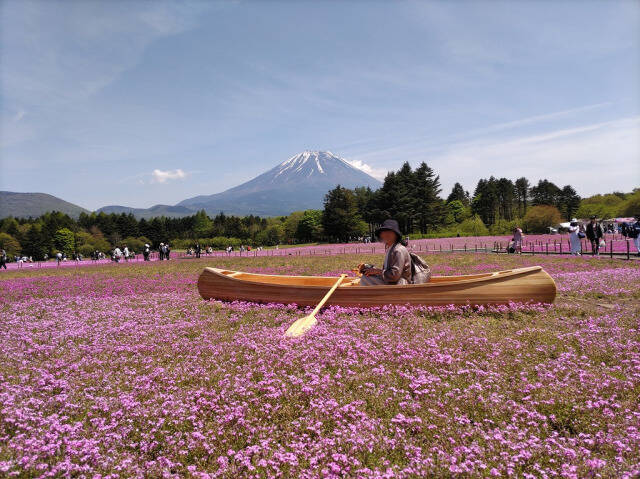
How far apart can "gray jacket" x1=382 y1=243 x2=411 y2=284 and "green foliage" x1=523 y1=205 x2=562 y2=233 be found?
73412mm

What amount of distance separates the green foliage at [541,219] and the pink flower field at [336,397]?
234 ft

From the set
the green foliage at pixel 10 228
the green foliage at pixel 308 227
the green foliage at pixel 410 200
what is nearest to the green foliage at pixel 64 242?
the green foliage at pixel 10 228

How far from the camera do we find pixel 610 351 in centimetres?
541

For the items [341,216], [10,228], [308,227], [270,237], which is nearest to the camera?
[341,216]

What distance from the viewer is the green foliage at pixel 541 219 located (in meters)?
68.8

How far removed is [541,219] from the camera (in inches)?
2736

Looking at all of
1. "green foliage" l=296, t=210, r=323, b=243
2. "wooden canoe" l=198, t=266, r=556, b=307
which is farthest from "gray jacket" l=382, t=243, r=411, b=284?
"green foliage" l=296, t=210, r=323, b=243

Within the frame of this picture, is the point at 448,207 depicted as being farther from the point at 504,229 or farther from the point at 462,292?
the point at 462,292

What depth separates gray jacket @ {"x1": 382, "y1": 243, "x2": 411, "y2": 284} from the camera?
314 inches

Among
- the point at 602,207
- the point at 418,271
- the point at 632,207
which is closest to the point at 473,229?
the point at 632,207

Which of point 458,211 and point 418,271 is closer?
point 418,271

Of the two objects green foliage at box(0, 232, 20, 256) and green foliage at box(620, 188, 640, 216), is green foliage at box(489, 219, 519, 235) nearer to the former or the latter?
green foliage at box(620, 188, 640, 216)

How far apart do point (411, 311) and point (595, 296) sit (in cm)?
592

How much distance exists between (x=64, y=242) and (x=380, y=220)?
8165cm
